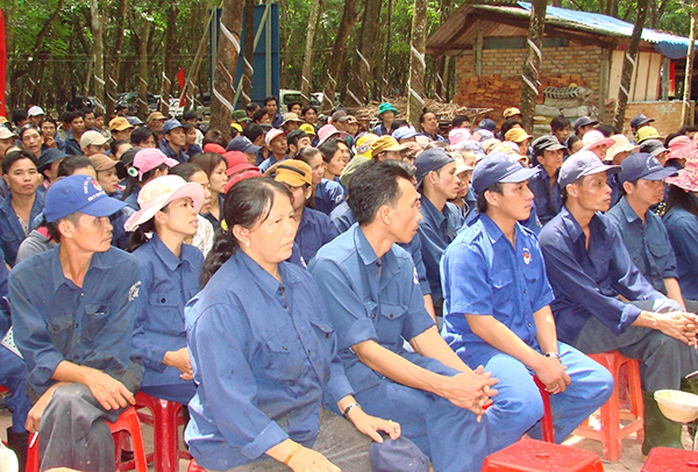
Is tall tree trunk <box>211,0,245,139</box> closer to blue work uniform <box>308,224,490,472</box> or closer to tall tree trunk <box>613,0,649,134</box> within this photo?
blue work uniform <box>308,224,490,472</box>

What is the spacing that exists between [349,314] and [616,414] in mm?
1887

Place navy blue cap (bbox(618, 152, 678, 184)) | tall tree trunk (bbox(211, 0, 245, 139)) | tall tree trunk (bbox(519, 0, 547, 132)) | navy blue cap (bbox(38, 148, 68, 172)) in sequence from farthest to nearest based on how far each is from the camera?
tall tree trunk (bbox(519, 0, 547, 132)) → tall tree trunk (bbox(211, 0, 245, 139)) → navy blue cap (bbox(38, 148, 68, 172)) → navy blue cap (bbox(618, 152, 678, 184))

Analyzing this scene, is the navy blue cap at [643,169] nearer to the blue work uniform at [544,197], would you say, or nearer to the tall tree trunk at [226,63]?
the blue work uniform at [544,197]

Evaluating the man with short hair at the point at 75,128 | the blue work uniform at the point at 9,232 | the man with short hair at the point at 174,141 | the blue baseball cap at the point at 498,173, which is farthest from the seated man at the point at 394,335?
the man with short hair at the point at 75,128

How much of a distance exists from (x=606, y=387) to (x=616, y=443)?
576 mm

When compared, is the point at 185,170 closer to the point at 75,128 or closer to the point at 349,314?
the point at 349,314

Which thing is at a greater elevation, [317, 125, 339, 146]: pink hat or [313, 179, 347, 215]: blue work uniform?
[317, 125, 339, 146]: pink hat

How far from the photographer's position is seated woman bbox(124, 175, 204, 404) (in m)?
3.30

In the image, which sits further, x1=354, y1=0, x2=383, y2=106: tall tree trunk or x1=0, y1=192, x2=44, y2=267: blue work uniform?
x1=354, y1=0, x2=383, y2=106: tall tree trunk

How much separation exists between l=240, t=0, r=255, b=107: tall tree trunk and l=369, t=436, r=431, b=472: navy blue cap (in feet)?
40.2

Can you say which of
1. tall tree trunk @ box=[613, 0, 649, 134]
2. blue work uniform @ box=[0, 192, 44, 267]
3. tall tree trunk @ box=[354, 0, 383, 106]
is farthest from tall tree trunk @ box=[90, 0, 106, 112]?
tall tree trunk @ box=[613, 0, 649, 134]

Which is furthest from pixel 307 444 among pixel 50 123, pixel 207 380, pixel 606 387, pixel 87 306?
pixel 50 123

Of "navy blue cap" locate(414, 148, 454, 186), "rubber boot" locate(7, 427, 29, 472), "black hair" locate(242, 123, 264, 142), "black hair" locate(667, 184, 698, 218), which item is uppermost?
"navy blue cap" locate(414, 148, 454, 186)

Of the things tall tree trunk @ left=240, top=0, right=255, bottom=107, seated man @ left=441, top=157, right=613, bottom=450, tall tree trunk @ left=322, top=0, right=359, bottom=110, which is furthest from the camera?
tall tree trunk @ left=322, top=0, right=359, bottom=110
